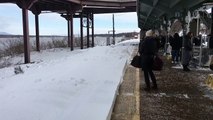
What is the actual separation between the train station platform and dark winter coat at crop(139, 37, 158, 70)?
0.77 m

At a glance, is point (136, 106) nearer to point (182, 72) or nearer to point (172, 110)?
point (172, 110)

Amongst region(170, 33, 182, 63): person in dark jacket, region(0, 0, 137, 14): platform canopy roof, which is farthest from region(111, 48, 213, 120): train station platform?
region(0, 0, 137, 14): platform canopy roof

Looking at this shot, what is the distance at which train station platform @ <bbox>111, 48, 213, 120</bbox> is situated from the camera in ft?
25.3

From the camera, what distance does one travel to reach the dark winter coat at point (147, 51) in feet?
34.1

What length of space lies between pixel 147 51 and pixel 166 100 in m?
1.70

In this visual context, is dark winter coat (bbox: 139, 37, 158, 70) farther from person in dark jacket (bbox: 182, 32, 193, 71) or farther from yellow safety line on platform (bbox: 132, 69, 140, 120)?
person in dark jacket (bbox: 182, 32, 193, 71)

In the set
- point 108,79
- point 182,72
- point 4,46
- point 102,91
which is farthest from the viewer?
point 4,46

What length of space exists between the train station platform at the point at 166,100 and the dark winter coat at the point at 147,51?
2.52 feet

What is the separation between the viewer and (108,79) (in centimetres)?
1143

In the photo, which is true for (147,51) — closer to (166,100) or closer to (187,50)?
(166,100)

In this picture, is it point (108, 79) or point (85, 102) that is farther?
point (108, 79)

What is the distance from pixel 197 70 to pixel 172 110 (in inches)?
314

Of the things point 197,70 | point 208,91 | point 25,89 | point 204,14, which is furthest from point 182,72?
point 25,89

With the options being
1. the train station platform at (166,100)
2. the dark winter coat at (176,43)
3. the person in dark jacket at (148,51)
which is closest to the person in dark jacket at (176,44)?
the dark winter coat at (176,43)
